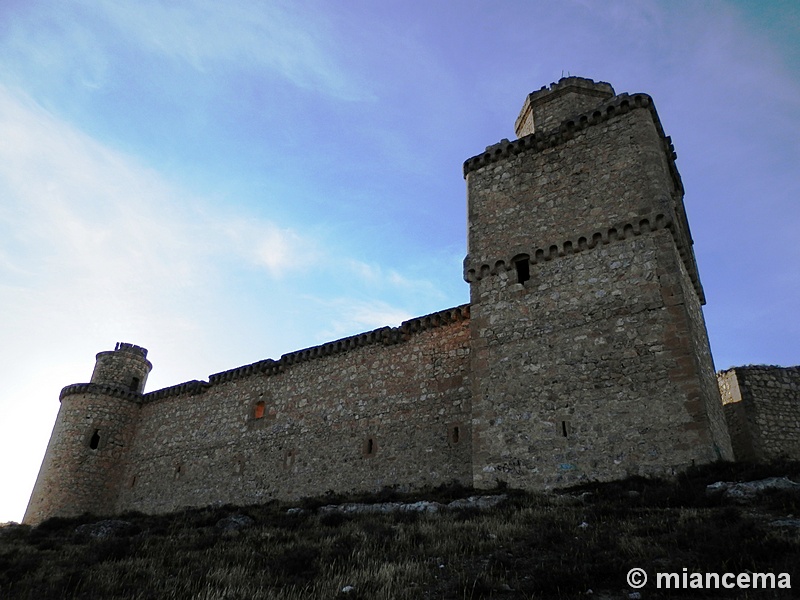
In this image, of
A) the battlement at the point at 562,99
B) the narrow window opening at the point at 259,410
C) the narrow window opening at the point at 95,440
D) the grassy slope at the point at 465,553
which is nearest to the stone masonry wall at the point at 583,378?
the grassy slope at the point at 465,553

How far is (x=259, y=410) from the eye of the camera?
24.4m

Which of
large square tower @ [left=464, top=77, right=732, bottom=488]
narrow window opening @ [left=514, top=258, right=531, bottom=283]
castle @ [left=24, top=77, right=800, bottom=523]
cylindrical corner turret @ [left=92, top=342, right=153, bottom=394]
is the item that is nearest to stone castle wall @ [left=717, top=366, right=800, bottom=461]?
castle @ [left=24, top=77, right=800, bottom=523]

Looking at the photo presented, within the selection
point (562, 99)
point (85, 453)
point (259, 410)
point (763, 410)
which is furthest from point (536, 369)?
point (85, 453)

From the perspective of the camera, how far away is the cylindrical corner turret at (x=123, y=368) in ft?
97.6

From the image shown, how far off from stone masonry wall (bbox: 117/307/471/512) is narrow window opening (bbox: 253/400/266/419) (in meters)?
0.09

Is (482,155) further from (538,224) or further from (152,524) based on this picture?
(152,524)

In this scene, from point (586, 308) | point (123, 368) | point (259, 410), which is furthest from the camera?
point (123, 368)

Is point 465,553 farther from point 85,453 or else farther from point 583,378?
point 85,453

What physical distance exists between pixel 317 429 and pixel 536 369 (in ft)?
31.9

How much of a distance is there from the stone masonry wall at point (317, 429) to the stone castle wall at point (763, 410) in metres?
7.96

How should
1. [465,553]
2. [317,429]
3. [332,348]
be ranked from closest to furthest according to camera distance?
[465,553], [317,429], [332,348]

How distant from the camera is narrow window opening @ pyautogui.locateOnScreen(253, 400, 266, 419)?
24.2 m

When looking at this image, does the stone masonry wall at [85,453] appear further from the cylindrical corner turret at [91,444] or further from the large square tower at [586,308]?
the large square tower at [586,308]

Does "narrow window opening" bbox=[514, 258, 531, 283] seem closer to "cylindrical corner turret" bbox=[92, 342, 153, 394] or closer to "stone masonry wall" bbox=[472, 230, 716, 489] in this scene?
"stone masonry wall" bbox=[472, 230, 716, 489]
